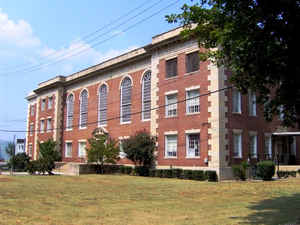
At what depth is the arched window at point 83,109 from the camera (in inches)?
1788

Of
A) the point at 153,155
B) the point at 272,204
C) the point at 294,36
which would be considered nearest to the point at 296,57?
the point at 294,36

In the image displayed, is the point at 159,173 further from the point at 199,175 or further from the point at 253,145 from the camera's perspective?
the point at 253,145

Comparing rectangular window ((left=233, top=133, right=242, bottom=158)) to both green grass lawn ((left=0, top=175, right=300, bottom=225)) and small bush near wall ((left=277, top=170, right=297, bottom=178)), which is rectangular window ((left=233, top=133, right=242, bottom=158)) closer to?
small bush near wall ((left=277, top=170, right=297, bottom=178))

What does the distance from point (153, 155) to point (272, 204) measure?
19149 mm

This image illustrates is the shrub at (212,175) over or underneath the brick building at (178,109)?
underneath

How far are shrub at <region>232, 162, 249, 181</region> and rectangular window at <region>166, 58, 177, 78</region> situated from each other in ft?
33.0

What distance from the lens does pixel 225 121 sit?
90.9 feet

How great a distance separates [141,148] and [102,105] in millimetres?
12544

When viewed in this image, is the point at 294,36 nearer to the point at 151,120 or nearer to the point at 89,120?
the point at 151,120

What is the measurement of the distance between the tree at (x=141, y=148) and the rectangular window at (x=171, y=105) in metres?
2.82

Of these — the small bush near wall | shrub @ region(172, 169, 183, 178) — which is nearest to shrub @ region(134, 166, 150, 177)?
shrub @ region(172, 169, 183, 178)

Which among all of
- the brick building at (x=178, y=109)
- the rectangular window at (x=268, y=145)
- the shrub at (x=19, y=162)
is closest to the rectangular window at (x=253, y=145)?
the brick building at (x=178, y=109)

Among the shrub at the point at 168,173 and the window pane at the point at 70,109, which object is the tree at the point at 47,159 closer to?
the window pane at the point at 70,109

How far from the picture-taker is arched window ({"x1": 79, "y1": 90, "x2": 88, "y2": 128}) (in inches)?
1788
